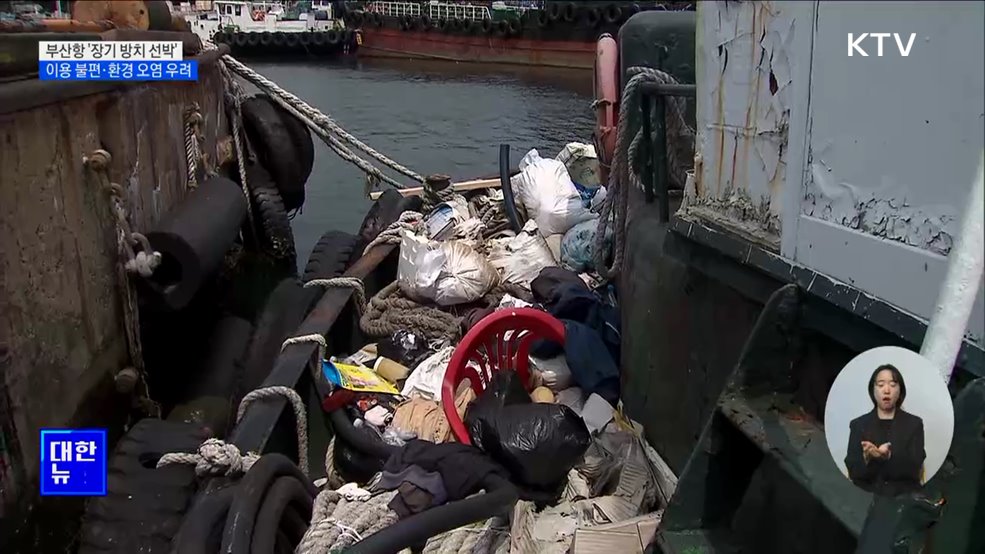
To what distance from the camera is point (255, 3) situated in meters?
47.6

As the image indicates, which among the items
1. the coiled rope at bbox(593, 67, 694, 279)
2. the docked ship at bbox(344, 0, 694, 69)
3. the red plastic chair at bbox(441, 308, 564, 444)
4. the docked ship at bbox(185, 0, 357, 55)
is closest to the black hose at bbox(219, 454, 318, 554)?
the red plastic chair at bbox(441, 308, 564, 444)

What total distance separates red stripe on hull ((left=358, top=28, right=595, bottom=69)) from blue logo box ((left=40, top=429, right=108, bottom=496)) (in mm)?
28034

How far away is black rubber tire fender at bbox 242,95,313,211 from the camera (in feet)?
24.6

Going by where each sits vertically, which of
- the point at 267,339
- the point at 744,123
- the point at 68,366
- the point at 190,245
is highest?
the point at 744,123

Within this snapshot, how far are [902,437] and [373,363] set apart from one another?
13.0 feet

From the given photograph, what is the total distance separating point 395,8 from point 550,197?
39651mm

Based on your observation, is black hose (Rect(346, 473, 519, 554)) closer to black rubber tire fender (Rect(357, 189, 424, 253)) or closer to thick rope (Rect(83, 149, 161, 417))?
thick rope (Rect(83, 149, 161, 417))

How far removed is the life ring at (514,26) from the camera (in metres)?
34.9

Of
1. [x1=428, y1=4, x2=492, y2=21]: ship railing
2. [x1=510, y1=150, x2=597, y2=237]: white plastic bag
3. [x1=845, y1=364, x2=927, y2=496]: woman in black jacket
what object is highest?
[x1=428, y1=4, x2=492, y2=21]: ship railing

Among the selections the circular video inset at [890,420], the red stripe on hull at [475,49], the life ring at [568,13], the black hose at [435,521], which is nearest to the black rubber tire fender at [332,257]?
the black hose at [435,521]

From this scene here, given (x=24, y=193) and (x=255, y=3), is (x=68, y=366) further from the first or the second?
(x=255, y=3)

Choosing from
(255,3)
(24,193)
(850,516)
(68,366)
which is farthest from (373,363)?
(255,3)

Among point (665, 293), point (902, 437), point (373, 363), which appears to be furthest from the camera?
point (373, 363)

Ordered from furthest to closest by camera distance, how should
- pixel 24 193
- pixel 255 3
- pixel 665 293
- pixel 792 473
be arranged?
1. pixel 255 3
2. pixel 24 193
3. pixel 665 293
4. pixel 792 473
